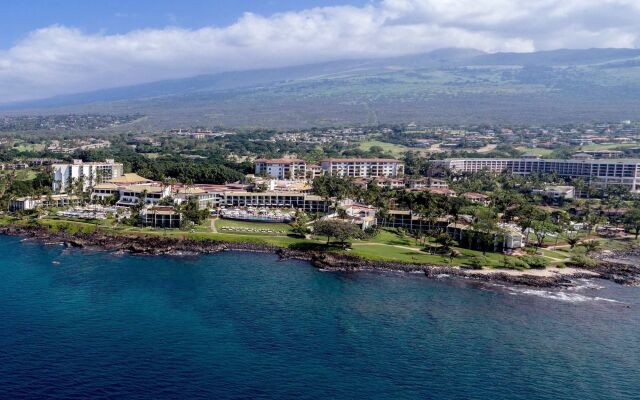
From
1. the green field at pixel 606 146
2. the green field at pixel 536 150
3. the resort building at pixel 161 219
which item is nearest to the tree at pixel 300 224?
the resort building at pixel 161 219

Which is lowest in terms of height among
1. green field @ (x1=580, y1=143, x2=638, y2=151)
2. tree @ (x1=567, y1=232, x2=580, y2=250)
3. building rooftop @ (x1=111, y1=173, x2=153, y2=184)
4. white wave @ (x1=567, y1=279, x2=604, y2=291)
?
white wave @ (x1=567, y1=279, x2=604, y2=291)

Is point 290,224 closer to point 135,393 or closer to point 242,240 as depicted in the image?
point 242,240

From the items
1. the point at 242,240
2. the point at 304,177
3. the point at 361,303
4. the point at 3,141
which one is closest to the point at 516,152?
the point at 304,177

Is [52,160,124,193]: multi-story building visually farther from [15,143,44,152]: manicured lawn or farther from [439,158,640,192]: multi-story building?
[439,158,640,192]: multi-story building

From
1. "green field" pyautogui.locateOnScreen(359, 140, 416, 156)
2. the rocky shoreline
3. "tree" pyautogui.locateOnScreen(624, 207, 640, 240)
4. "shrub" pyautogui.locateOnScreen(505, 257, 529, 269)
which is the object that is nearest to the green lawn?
"green field" pyautogui.locateOnScreen(359, 140, 416, 156)

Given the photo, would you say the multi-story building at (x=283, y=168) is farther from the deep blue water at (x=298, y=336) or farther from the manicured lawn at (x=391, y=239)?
the deep blue water at (x=298, y=336)

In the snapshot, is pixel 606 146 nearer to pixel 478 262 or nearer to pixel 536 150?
pixel 536 150

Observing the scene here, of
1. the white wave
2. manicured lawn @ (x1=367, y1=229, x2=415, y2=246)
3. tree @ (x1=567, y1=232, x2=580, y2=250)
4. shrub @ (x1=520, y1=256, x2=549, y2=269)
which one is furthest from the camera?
manicured lawn @ (x1=367, y1=229, x2=415, y2=246)
